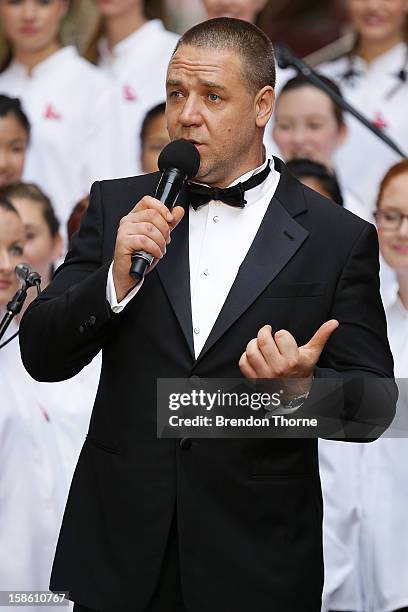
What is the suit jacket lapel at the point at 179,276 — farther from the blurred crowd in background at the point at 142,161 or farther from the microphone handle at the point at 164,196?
the blurred crowd in background at the point at 142,161

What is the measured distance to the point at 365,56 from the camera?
5.08 meters

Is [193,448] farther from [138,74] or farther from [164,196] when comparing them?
[138,74]

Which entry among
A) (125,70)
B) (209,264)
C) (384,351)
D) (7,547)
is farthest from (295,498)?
(125,70)

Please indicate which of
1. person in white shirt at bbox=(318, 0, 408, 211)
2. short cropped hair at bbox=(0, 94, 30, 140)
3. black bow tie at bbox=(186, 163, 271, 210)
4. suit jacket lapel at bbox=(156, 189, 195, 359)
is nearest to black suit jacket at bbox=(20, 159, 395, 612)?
suit jacket lapel at bbox=(156, 189, 195, 359)

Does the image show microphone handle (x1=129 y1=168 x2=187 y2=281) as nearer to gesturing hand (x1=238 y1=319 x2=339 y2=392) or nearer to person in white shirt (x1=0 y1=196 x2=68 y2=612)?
gesturing hand (x1=238 y1=319 x2=339 y2=392)

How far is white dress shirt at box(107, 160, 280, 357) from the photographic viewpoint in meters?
2.40

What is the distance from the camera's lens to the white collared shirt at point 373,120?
193 inches

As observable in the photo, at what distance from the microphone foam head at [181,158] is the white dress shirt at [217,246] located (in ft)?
0.67

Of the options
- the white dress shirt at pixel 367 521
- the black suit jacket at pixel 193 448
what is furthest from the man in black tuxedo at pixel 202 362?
the white dress shirt at pixel 367 521

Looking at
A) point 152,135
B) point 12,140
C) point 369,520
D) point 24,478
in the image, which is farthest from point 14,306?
point 12,140

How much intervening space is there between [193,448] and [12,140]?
2.92m

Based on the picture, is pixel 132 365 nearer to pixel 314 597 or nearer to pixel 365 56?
pixel 314 597

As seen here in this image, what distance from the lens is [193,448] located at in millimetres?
2354

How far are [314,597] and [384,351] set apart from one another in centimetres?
54
